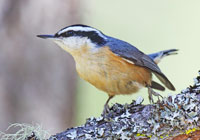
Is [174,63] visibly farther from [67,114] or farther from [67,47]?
[67,47]

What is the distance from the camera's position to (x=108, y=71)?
3531mm

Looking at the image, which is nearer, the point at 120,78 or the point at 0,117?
the point at 120,78

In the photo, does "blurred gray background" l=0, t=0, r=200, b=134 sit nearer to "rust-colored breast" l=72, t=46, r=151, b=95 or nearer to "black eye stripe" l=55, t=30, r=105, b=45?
"black eye stripe" l=55, t=30, r=105, b=45

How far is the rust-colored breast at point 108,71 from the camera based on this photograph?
353 cm

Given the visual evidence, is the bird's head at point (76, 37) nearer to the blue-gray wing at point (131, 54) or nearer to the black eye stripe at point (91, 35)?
the black eye stripe at point (91, 35)

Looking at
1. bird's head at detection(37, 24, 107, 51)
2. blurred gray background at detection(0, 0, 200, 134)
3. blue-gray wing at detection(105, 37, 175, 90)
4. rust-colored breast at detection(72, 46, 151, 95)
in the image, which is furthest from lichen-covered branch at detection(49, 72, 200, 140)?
blurred gray background at detection(0, 0, 200, 134)

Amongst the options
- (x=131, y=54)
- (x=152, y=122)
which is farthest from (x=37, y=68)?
(x=152, y=122)

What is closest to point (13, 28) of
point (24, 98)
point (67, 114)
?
point (24, 98)

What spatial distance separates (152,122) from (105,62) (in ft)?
4.23

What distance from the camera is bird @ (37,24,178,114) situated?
11.7ft

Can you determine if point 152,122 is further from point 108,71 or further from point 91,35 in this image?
point 91,35

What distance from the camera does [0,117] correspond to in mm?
4617

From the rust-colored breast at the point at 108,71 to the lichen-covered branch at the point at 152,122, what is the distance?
88 centimetres

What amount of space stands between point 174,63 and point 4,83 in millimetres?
3703
